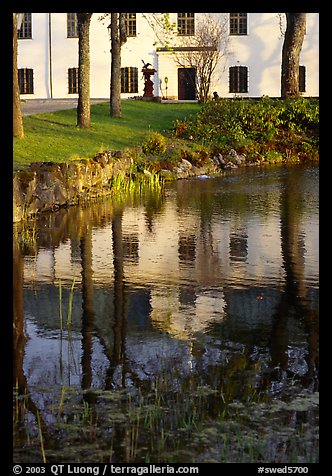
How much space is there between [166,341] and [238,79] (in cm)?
4754

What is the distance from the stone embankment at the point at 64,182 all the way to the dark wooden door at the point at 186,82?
31517mm

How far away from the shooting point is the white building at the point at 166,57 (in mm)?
55375

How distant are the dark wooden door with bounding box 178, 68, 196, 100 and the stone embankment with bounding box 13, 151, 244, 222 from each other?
3152 centimetres

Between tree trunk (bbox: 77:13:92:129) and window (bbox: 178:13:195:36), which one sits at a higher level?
window (bbox: 178:13:195:36)

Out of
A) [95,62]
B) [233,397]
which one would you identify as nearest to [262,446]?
[233,397]

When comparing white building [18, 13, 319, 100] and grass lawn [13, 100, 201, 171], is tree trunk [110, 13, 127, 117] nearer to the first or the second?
grass lawn [13, 100, 201, 171]

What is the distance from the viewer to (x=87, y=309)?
35.1ft

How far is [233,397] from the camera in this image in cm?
769

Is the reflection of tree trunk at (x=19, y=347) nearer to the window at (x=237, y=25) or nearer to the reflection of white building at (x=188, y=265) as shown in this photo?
the reflection of white building at (x=188, y=265)

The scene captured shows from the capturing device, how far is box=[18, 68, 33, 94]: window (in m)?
57.0

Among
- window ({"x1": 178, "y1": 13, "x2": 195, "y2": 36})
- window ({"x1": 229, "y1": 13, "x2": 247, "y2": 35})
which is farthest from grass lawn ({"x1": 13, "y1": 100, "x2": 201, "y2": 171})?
window ({"x1": 229, "y1": 13, "x2": 247, "y2": 35})

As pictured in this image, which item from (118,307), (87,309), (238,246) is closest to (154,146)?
(238,246)

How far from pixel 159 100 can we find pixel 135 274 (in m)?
33.6
